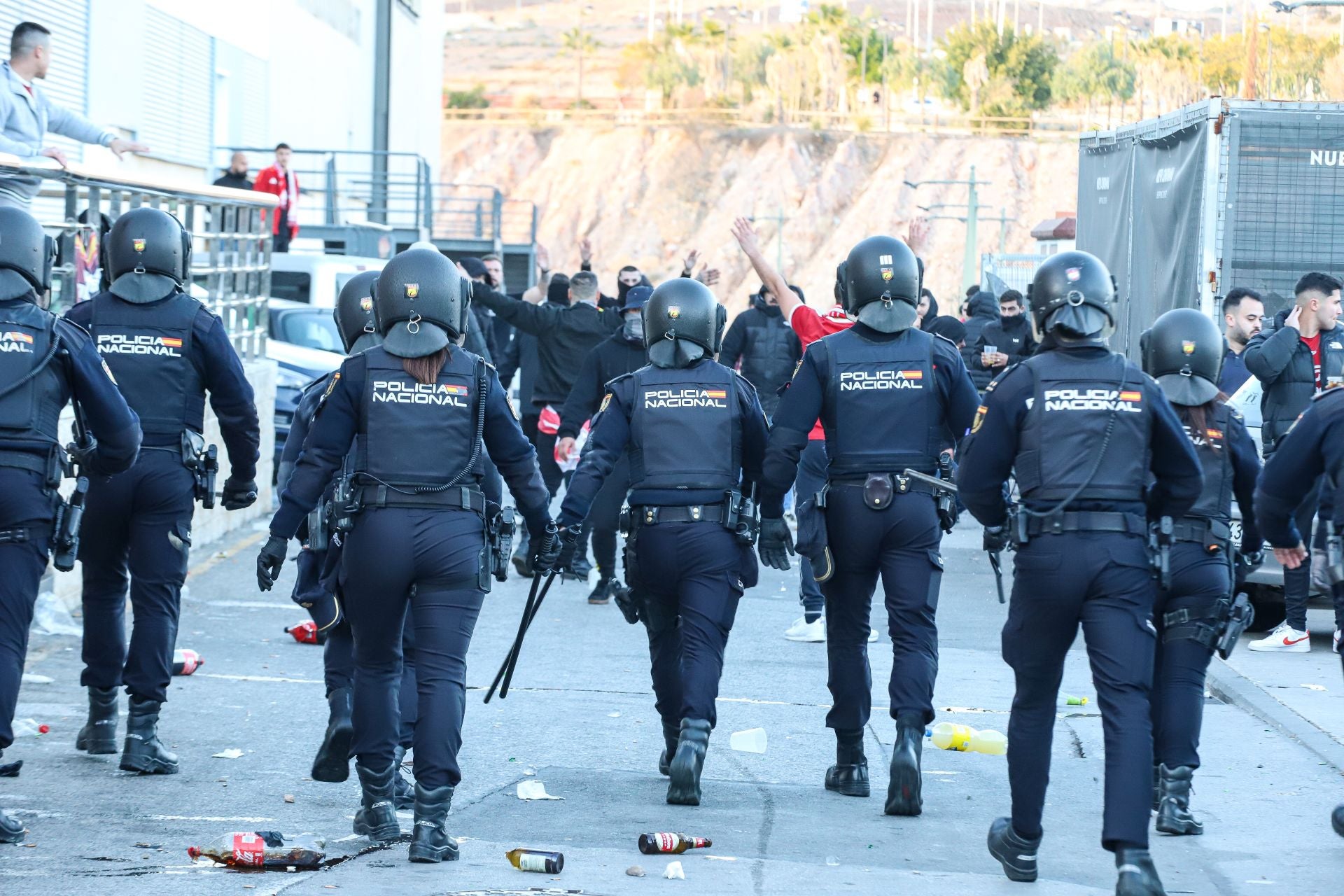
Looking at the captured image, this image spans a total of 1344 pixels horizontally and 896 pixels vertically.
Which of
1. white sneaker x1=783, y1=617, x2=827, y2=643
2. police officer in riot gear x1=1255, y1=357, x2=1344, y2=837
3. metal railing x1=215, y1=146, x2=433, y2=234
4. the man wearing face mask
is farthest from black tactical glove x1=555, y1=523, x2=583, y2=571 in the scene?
metal railing x1=215, y1=146, x2=433, y2=234

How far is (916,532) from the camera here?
6.80m

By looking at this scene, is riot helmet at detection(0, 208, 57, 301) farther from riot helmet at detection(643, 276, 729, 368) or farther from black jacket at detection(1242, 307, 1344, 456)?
black jacket at detection(1242, 307, 1344, 456)

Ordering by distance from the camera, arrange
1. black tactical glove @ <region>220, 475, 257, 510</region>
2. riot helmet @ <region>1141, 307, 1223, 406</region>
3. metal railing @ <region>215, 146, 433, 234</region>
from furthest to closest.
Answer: metal railing @ <region>215, 146, 433, 234</region>, black tactical glove @ <region>220, 475, 257, 510</region>, riot helmet @ <region>1141, 307, 1223, 406</region>

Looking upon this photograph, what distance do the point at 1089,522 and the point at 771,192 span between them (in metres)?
98.8

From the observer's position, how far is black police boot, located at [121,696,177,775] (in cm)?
687

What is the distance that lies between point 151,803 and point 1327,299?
729cm

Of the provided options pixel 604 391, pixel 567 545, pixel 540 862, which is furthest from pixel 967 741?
pixel 604 391

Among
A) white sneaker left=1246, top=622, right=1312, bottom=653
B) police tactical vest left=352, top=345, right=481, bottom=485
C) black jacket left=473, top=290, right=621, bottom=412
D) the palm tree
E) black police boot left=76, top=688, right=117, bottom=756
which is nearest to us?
police tactical vest left=352, top=345, right=481, bottom=485

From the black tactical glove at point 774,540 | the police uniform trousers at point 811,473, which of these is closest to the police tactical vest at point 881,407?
the black tactical glove at point 774,540

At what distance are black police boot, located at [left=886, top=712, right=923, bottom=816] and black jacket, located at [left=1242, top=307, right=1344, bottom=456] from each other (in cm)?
486

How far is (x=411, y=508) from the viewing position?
582cm

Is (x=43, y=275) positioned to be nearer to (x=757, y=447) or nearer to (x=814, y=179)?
(x=757, y=447)

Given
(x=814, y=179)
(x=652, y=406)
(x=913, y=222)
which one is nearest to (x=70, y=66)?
(x=913, y=222)

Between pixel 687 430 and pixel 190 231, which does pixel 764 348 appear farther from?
pixel 687 430
